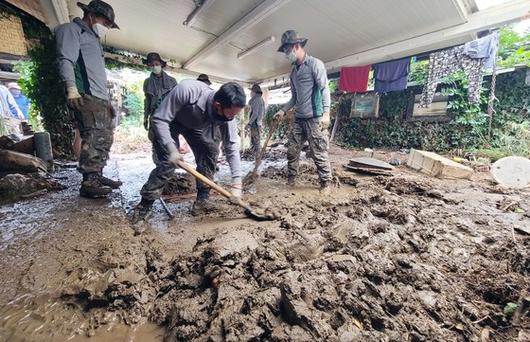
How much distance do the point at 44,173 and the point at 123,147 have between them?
7.32 metres

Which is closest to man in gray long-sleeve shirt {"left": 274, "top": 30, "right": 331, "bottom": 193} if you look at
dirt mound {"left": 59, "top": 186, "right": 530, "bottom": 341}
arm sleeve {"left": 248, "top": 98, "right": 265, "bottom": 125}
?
dirt mound {"left": 59, "top": 186, "right": 530, "bottom": 341}

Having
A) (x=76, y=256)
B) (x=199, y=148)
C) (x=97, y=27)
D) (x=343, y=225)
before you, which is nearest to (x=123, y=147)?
(x=97, y=27)

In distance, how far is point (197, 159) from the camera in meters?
2.73

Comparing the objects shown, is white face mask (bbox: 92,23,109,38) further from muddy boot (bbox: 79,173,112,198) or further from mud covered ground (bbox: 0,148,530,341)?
mud covered ground (bbox: 0,148,530,341)

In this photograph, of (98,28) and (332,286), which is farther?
(98,28)

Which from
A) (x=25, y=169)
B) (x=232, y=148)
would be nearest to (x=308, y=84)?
(x=232, y=148)

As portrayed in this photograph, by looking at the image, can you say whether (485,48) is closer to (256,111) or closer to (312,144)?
(312,144)

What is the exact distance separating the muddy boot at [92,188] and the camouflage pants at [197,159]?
3.04 feet

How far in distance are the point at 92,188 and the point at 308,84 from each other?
329cm

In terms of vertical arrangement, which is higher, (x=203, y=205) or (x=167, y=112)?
A: (x=167, y=112)

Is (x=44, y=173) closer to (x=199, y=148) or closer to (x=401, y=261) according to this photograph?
(x=199, y=148)

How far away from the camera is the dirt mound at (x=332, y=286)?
1042mm

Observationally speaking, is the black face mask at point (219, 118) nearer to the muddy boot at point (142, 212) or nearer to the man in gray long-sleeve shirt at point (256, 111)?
the muddy boot at point (142, 212)

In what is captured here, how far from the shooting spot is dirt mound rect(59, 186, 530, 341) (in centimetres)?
104
